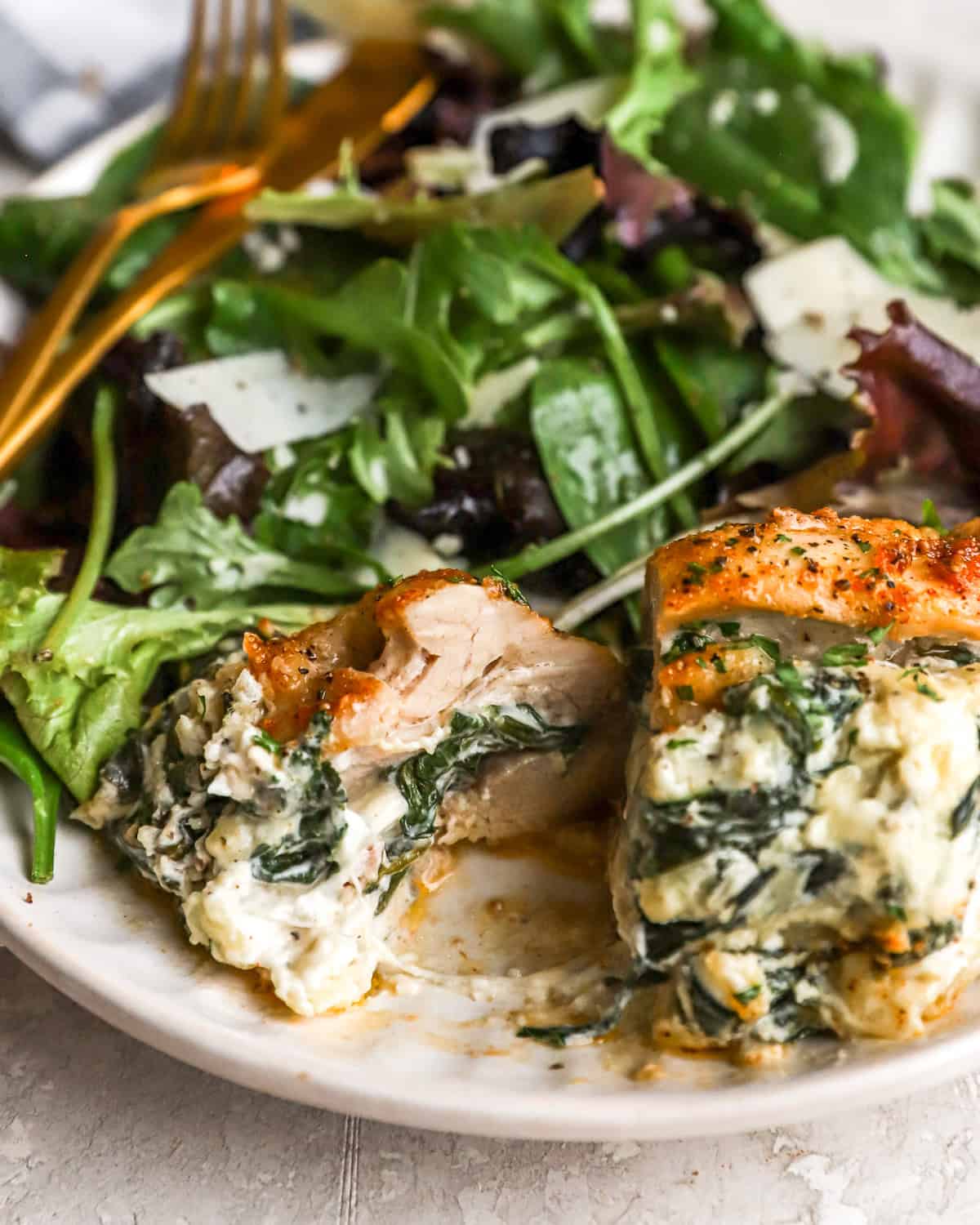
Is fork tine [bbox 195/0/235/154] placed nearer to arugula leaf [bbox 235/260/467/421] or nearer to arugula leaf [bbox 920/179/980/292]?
arugula leaf [bbox 235/260/467/421]

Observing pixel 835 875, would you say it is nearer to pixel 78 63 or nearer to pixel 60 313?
pixel 60 313

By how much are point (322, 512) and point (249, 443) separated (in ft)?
0.93

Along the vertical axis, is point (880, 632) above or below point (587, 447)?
above

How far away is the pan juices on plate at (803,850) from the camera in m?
2.25

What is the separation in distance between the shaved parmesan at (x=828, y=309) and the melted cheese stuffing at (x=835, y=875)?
5.29 feet

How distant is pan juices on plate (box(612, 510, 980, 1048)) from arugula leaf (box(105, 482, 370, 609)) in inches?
50.4

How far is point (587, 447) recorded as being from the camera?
3605mm

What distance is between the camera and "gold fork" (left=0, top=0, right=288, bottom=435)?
3957 mm

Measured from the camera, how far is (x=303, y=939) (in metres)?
2.46

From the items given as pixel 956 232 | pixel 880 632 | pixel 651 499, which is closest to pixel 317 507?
pixel 651 499

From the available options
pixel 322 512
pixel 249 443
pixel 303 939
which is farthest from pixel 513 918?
pixel 249 443

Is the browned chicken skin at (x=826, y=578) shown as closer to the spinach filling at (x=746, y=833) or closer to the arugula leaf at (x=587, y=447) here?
the spinach filling at (x=746, y=833)

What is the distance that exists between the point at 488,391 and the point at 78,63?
2.81 m

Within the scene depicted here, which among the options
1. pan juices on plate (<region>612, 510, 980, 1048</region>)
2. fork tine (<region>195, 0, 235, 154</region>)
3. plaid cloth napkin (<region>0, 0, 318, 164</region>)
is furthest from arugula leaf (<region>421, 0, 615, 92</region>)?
pan juices on plate (<region>612, 510, 980, 1048</region>)
